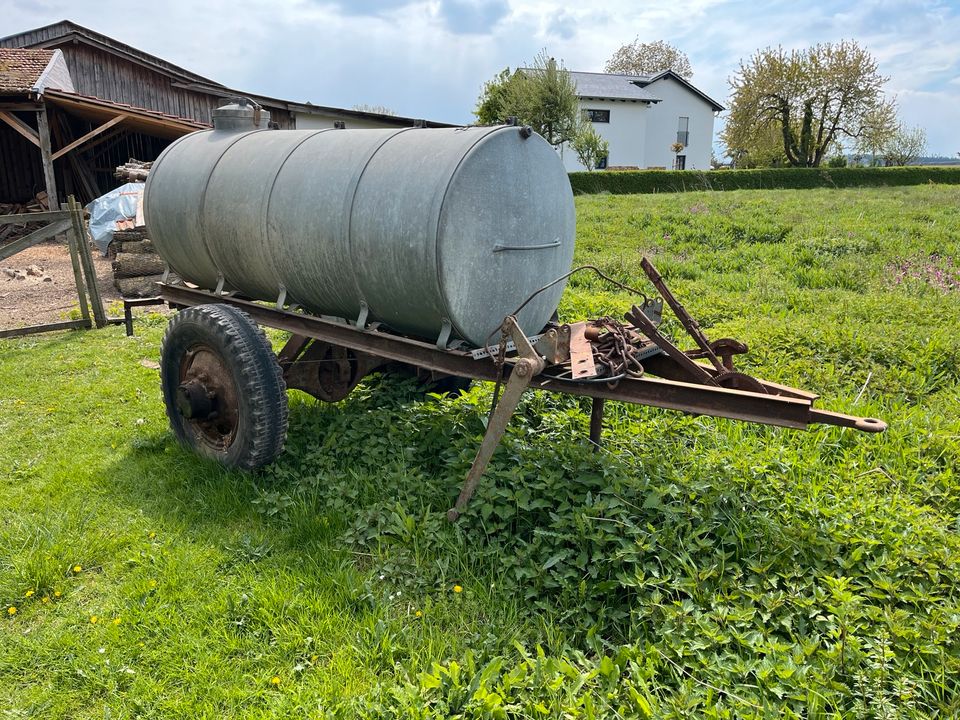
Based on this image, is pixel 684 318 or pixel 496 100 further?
pixel 496 100

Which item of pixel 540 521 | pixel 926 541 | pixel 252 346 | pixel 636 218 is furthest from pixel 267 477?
pixel 636 218

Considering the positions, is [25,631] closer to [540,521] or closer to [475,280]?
[540,521]

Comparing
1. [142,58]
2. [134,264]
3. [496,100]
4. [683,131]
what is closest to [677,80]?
[683,131]

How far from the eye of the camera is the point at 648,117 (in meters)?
50.5

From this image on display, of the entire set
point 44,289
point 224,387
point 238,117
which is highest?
point 238,117

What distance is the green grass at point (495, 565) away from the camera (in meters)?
2.77

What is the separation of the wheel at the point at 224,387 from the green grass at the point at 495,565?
19 centimetres

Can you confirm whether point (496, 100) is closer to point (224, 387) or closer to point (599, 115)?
point (599, 115)

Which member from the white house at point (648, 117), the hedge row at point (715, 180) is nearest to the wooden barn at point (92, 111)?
the hedge row at point (715, 180)

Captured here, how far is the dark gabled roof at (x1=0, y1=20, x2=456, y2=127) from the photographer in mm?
20000

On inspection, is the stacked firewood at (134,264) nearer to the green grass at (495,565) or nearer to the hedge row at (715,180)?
the green grass at (495,565)

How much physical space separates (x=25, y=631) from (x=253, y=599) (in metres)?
1.10

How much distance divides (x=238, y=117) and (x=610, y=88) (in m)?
46.5

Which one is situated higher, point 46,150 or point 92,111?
point 92,111
